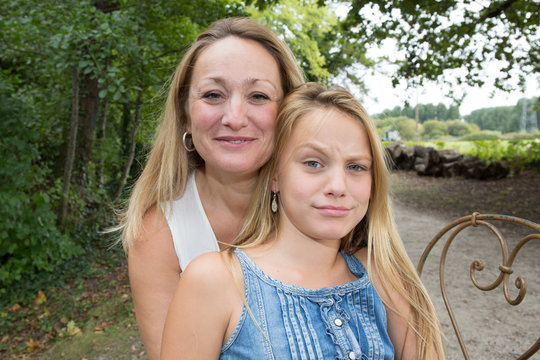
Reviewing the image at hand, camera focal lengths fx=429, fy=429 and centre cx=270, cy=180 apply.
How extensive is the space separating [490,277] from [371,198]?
163 inches

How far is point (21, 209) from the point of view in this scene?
437 cm

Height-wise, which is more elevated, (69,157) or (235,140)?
(235,140)

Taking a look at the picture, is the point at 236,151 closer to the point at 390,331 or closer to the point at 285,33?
the point at 390,331

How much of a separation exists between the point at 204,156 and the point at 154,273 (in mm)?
574

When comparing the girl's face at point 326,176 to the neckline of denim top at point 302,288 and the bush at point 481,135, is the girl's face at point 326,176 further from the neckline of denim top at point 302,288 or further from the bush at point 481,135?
the bush at point 481,135

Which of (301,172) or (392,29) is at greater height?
(392,29)

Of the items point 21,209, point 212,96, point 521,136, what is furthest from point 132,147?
point 521,136

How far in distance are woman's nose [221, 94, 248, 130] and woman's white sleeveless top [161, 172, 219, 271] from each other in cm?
50

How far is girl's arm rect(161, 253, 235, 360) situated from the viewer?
4.09 feet

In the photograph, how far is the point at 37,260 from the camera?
15.1 feet

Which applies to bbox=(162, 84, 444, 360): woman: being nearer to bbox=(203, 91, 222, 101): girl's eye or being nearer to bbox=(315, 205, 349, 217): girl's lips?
bbox=(315, 205, 349, 217): girl's lips

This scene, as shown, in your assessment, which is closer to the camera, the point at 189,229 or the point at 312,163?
the point at 312,163

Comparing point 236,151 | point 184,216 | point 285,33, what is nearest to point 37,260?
point 184,216

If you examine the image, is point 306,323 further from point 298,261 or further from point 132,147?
point 132,147
